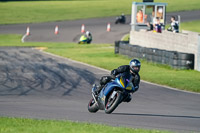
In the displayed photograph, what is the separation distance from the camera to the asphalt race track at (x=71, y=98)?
35.8 ft

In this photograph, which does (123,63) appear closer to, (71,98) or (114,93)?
(71,98)

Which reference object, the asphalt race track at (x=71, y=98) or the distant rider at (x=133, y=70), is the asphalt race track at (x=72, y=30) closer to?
the asphalt race track at (x=71, y=98)

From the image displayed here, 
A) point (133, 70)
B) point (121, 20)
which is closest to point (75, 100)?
point (133, 70)

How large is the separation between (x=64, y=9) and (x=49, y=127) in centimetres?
5215

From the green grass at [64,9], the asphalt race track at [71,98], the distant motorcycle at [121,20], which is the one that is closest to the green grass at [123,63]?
the asphalt race track at [71,98]

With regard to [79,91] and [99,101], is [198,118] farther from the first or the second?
[79,91]

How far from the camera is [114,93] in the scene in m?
11.2

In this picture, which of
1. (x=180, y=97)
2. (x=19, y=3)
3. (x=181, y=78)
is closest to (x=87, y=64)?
(x=181, y=78)

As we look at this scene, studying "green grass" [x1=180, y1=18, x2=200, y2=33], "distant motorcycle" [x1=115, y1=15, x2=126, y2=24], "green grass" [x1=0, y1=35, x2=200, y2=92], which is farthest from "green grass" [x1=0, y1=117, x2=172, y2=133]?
"distant motorcycle" [x1=115, y1=15, x2=126, y2=24]

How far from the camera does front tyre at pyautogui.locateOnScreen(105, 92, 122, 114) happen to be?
11.0 m

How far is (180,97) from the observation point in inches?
600

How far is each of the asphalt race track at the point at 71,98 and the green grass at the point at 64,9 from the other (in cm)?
2620

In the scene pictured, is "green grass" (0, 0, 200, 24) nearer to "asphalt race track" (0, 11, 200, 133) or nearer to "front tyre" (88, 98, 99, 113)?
"asphalt race track" (0, 11, 200, 133)

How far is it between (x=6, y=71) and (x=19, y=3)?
4560cm
